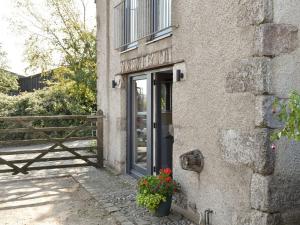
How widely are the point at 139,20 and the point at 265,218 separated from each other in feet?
14.1

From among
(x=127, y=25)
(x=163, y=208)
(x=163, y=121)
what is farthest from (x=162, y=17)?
(x=163, y=208)

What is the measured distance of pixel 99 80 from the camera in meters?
9.09

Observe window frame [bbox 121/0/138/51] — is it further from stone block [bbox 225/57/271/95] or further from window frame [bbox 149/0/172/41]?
stone block [bbox 225/57/271/95]

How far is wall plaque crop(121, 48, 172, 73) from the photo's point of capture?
18.3 ft

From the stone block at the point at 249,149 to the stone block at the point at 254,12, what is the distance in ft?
3.77

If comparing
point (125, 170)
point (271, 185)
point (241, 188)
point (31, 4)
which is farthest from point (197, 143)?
point (31, 4)

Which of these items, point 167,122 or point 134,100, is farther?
point 134,100

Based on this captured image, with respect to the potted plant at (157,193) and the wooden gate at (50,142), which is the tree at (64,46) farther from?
the potted plant at (157,193)

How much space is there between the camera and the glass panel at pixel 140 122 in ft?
22.9

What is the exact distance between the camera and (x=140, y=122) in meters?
7.22

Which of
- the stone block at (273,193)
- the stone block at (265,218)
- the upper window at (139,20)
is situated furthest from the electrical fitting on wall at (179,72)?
the stone block at (265,218)

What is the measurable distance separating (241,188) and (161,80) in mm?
3083

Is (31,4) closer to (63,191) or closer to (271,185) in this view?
(63,191)

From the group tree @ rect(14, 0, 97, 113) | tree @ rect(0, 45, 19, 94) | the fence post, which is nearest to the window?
the fence post
